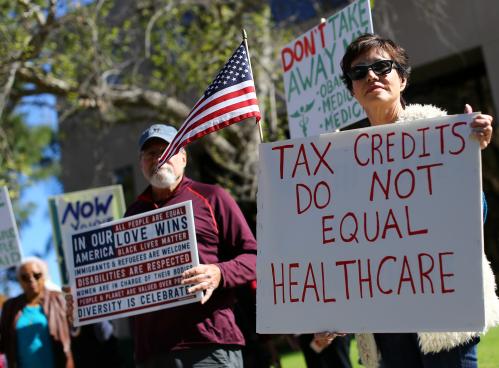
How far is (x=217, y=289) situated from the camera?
14.4 feet

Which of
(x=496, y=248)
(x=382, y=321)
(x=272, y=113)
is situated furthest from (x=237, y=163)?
(x=382, y=321)

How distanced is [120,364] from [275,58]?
21.2ft

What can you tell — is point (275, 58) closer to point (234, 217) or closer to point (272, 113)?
point (272, 113)

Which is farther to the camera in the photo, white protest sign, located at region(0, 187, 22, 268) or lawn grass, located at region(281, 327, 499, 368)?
white protest sign, located at region(0, 187, 22, 268)

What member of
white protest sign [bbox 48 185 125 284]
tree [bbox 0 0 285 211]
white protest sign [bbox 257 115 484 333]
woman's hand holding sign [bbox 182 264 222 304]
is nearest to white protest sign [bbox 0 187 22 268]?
white protest sign [bbox 48 185 125 284]

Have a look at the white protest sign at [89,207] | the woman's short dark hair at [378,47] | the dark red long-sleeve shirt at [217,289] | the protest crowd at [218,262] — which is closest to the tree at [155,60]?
the white protest sign at [89,207]

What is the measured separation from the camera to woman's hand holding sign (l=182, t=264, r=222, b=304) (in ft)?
13.7

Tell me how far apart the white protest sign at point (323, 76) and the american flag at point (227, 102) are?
4.69ft

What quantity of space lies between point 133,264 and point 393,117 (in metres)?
1.77

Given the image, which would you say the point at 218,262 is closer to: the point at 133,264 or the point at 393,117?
the point at 133,264

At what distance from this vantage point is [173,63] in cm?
1343

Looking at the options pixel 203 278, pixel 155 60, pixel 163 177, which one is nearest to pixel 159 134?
pixel 163 177

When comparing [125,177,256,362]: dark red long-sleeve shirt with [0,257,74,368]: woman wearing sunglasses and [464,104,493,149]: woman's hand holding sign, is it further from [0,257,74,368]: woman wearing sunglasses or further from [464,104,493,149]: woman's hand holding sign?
[0,257,74,368]: woman wearing sunglasses

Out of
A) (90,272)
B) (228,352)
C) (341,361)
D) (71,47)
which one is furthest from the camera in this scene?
(71,47)
